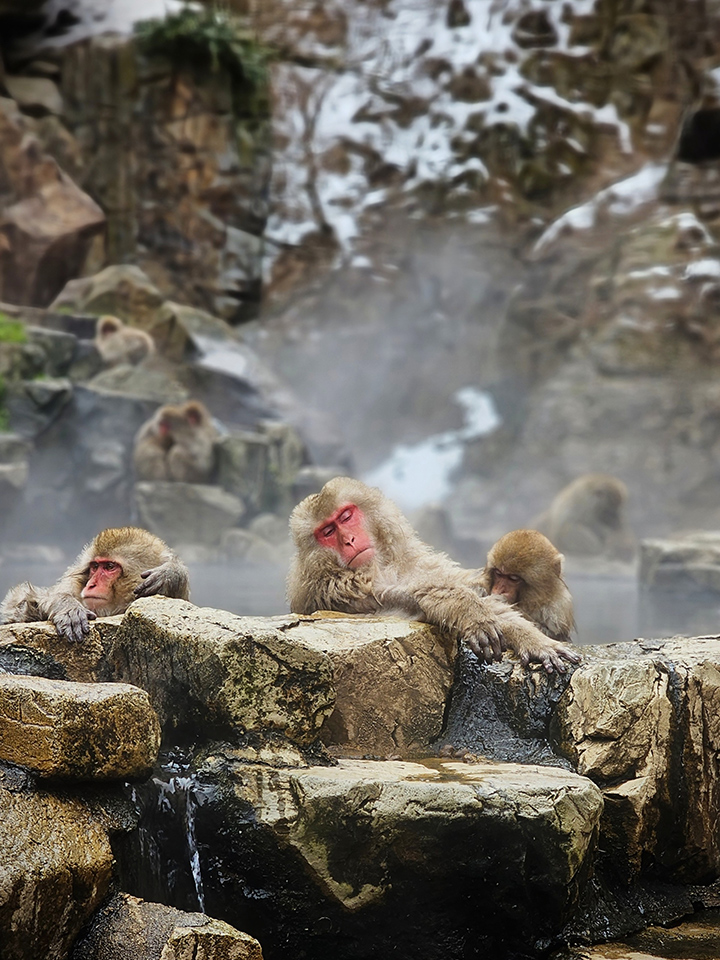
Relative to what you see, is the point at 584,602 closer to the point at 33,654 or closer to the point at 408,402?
the point at 33,654

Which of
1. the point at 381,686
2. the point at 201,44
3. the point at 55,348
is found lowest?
the point at 55,348

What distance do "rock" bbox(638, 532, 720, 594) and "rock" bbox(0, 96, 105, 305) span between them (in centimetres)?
864

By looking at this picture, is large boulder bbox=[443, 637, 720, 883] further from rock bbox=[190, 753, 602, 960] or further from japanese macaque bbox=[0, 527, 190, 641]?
japanese macaque bbox=[0, 527, 190, 641]

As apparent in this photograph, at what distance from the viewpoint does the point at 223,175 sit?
625 inches

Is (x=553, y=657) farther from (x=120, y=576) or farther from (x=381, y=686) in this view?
(x=120, y=576)

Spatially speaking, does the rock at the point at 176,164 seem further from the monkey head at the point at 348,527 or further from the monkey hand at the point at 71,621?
the monkey hand at the point at 71,621

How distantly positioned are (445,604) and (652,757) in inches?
30.9

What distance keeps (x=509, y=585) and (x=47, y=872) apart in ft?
6.99

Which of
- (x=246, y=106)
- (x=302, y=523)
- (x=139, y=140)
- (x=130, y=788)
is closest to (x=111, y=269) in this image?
(x=139, y=140)

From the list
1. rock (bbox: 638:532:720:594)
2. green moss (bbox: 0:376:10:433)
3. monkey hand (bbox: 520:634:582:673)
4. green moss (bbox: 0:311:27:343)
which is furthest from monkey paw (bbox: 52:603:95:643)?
green moss (bbox: 0:311:27:343)

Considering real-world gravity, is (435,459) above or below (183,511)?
below

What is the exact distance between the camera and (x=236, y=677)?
8.71 feet

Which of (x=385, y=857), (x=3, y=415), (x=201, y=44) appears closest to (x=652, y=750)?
(x=385, y=857)

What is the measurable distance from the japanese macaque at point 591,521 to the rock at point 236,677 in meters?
9.06
